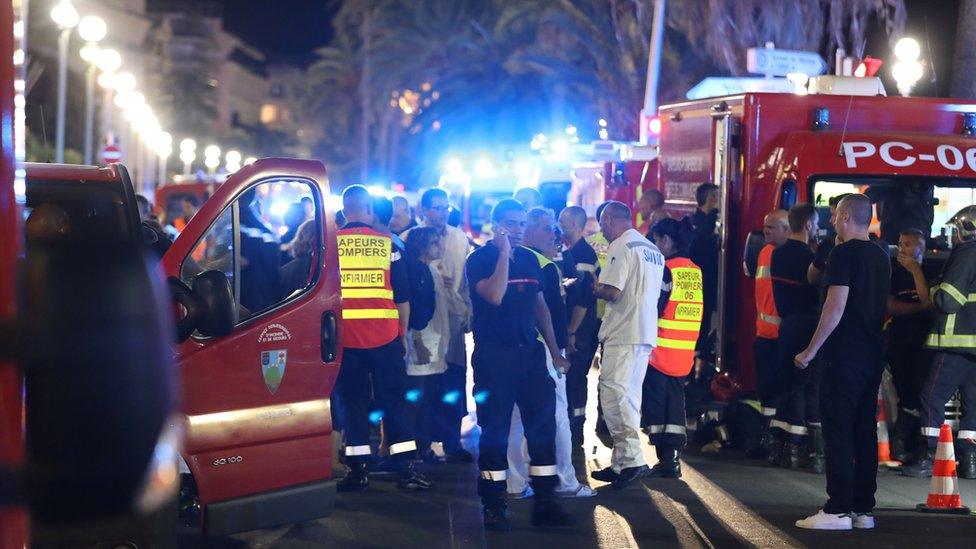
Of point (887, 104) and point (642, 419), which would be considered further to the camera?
point (887, 104)

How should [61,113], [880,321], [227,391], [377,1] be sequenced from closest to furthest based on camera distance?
[227,391]
[880,321]
[61,113]
[377,1]

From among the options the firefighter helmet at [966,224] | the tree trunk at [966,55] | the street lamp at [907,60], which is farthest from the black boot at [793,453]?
the street lamp at [907,60]

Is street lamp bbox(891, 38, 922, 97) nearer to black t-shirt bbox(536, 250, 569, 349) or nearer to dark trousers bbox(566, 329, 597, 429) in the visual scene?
dark trousers bbox(566, 329, 597, 429)

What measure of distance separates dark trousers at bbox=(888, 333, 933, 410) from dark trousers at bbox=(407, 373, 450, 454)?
3.23 metres

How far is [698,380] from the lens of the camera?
11539 mm

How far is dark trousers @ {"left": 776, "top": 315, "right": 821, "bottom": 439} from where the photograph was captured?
9961mm

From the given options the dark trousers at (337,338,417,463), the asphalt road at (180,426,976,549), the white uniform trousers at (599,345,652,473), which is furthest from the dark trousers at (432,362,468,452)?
the white uniform trousers at (599,345,652,473)

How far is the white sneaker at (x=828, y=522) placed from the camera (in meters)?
8.10

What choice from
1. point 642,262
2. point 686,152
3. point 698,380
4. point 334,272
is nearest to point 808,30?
point 686,152

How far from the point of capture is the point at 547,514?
8344mm

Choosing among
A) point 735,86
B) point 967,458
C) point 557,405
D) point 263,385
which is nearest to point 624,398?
point 557,405

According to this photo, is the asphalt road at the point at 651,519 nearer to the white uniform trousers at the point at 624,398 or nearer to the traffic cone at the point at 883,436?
the white uniform trousers at the point at 624,398

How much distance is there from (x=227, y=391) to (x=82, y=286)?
472 cm

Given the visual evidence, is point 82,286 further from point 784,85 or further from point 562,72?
point 562,72
